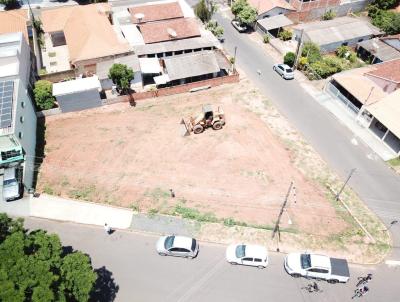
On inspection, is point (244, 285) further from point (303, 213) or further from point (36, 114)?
point (36, 114)

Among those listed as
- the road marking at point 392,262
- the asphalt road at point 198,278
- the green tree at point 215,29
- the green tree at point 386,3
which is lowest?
the asphalt road at point 198,278

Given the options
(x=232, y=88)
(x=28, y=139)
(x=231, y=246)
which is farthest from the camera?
(x=232, y=88)

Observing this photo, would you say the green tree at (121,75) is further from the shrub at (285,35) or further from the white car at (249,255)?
the shrub at (285,35)

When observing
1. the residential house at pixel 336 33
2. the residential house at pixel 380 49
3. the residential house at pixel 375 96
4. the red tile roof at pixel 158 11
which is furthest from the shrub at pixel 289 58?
the red tile roof at pixel 158 11

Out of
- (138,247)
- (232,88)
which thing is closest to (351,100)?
(232,88)

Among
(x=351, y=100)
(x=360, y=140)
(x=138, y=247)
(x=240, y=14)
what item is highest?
(x=240, y=14)

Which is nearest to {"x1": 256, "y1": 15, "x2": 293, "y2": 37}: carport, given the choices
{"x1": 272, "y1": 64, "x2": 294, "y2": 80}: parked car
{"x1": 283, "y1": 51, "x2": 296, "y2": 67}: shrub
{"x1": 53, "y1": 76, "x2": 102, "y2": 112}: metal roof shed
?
{"x1": 283, "y1": 51, "x2": 296, "y2": 67}: shrub

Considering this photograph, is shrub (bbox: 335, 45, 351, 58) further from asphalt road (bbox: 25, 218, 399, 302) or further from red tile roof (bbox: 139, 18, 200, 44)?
asphalt road (bbox: 25, 218, 399, 302)
